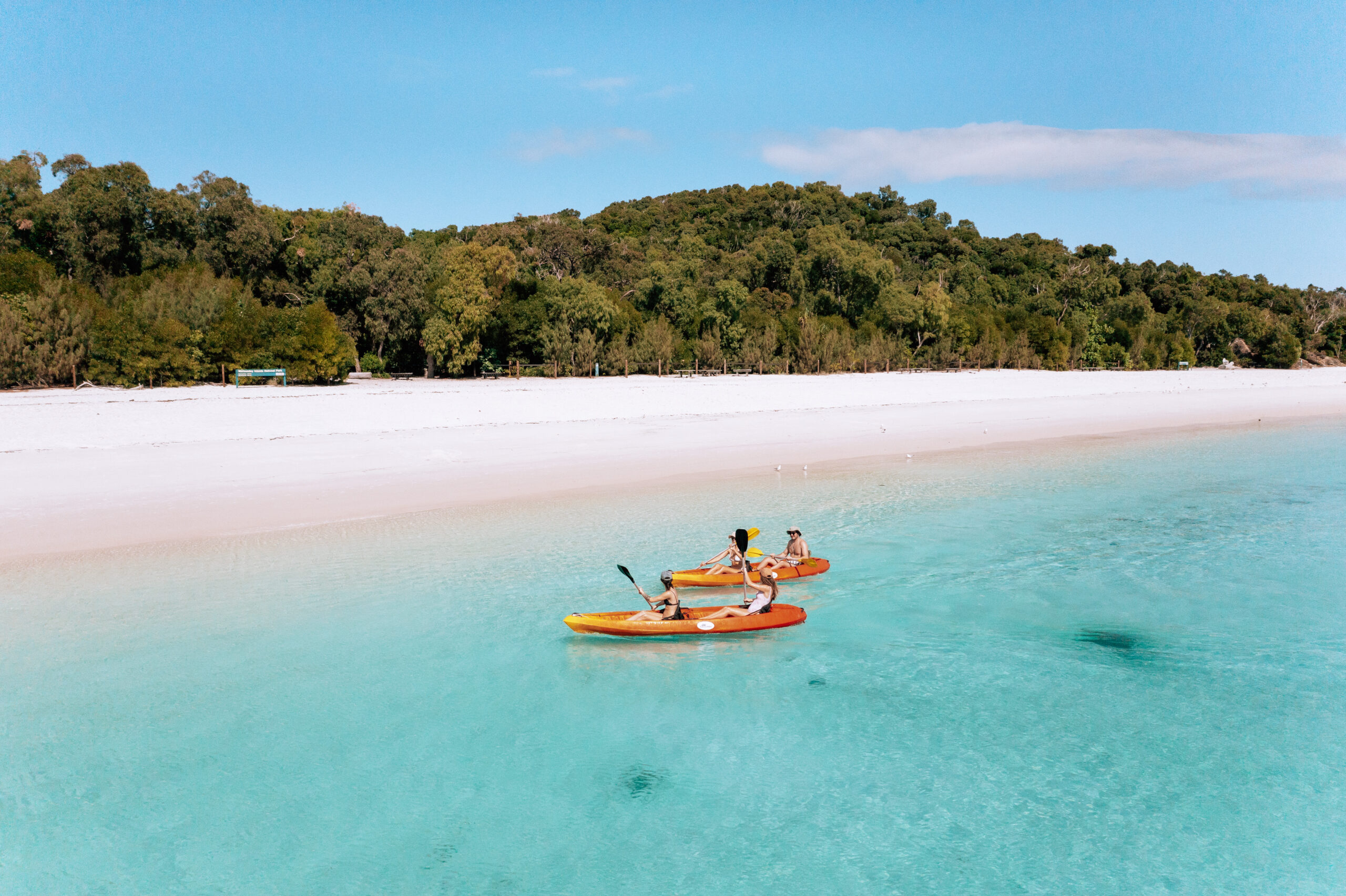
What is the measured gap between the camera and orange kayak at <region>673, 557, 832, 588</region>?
506 inches

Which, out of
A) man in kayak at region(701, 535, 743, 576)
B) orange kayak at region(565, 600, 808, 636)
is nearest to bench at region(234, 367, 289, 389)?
man in kayak at region(701, 535, 743, 576)

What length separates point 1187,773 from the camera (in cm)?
798

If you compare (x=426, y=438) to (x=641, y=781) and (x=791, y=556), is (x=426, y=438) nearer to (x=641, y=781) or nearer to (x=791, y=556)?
(x=791, y=556)

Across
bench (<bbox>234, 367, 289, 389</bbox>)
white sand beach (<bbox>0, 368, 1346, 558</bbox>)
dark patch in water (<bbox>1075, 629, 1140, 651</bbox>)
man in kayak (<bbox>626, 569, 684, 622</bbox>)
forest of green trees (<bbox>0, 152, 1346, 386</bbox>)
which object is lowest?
dark patch in water (<bbox>1075, 629, 1140, 651</bbox>)

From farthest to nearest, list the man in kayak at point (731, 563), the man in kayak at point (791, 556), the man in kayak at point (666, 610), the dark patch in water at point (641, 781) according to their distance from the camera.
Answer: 1. the man in kayak at point (791, 556)
2. the man in kayak at point (731, 563)
3. the man in kayak at point (666, 610)
4. the dark patch in water at point (641, 781)

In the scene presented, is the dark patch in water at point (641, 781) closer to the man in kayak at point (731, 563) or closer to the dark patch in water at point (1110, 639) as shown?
the man in kayak at point (731, 563)

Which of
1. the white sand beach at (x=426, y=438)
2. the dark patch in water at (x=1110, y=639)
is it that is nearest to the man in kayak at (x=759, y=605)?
the dark patch in water at (x=1110, y=639)

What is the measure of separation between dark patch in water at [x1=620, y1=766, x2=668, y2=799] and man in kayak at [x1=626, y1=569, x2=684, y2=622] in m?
2.95

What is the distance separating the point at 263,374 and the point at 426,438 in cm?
1493

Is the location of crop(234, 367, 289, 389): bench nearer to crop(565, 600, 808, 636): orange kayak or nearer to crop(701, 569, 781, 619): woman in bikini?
crop(565, 600, 808, 636): orange kayak

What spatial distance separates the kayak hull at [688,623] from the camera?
10789mm

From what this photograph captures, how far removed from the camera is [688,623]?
11.0 metres

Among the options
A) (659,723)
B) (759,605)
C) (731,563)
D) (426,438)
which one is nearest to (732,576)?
(731,563)

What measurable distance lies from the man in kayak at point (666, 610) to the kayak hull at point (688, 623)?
0.06 metres
